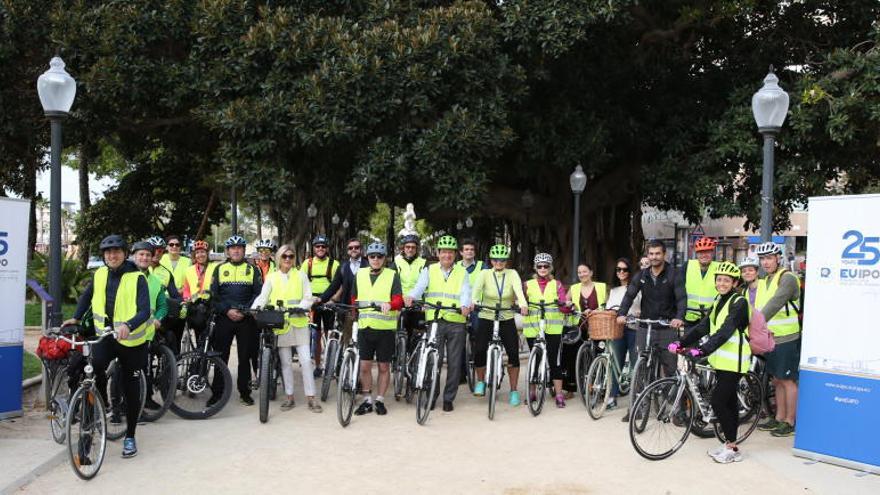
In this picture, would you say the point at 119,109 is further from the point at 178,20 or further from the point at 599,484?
the point at 599,484

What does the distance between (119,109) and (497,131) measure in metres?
7.36

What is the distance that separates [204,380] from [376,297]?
2016mm

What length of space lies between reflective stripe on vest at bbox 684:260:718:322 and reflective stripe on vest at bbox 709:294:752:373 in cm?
156

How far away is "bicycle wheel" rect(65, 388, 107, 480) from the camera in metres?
5.86

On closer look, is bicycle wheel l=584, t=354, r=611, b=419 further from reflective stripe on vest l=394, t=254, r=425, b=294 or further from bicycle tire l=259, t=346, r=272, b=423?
bicycle tire l=259, t=346, r=272, b=423

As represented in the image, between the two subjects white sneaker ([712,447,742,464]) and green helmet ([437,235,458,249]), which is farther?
green helmet ([437,235,458,249])

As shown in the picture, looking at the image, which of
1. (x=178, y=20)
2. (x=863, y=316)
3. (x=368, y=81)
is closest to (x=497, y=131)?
(x=368, y=81)

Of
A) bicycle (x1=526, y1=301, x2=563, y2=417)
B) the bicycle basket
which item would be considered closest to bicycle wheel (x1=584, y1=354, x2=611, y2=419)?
bicycle (x1=526, y1=301, x2=563, y2=417)

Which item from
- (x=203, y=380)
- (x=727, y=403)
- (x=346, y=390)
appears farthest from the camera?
(x=203, y=380)

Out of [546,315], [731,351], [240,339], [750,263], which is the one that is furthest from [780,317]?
[240,339]

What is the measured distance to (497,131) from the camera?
1315 centimetres

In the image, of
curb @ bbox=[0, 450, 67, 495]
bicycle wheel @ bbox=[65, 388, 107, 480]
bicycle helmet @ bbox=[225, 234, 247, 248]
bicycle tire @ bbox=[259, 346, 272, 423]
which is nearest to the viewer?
curb @ bbox=[0, 450, 67, 495]

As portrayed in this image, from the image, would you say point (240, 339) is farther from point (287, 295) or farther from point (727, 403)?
point (727, 403)

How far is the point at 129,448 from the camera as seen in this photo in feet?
21.7
